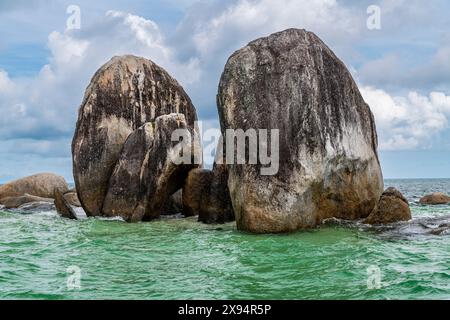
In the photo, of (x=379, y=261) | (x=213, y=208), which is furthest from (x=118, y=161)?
(x=379, y=261)

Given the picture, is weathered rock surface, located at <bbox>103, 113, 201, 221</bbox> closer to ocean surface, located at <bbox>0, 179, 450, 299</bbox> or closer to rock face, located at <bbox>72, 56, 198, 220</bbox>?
rock face, located at <bbox>72, 56, 198, 220</bbox>

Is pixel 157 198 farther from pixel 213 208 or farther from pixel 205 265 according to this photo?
pixel 205 265

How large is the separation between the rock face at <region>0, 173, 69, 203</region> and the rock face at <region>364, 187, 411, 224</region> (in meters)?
22.0

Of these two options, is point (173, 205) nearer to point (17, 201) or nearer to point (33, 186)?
point (17, 201)

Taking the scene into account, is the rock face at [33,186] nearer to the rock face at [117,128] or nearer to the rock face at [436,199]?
the rock face at [117,128]

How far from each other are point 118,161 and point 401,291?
1561 cm

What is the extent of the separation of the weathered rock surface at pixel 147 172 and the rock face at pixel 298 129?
4.00 meters

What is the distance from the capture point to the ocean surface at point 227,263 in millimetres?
10766

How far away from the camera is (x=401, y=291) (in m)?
10.5

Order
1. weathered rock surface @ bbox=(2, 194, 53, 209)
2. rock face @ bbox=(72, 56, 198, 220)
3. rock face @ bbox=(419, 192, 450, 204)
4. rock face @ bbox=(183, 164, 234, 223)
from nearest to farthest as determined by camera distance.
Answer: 1. rock face @ bbox=(183, 164, 234, 223)
2. rock face @ bbox=(72, 56, 198, 220)
3. weathered rock surface @ bbox=(2, 194, 53, 209)
4. rock face @ bbox=(419, 192, 450, 204)

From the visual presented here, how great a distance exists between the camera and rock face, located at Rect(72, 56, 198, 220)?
2356 centimetres

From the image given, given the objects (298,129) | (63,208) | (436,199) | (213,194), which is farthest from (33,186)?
(298,129)

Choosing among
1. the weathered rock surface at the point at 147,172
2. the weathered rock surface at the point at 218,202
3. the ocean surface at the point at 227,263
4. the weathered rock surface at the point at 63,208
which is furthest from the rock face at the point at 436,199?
the weathered rock surface at the point at 63,208

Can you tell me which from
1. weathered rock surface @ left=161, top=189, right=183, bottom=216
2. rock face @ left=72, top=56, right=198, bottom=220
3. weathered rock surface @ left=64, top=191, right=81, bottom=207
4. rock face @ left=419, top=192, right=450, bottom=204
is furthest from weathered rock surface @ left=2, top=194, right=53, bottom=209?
rock face @ left=419, top=192, right=450, bottom=204
